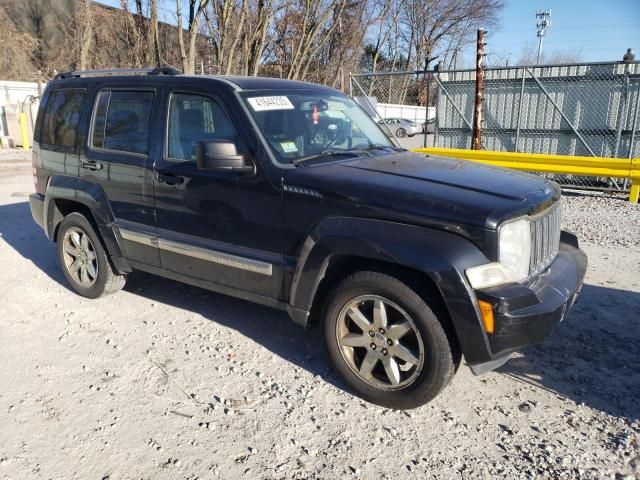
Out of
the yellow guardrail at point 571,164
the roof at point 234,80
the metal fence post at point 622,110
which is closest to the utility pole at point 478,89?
the yellow guardrail at point 571,164

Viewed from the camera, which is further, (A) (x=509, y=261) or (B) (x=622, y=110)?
(B) (x=622, y=110)

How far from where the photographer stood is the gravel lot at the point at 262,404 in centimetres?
274

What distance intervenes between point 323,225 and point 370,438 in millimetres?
1259

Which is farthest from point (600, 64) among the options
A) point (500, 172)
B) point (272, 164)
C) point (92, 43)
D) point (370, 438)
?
point (92, 43)

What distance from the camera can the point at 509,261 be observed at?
9.46ft

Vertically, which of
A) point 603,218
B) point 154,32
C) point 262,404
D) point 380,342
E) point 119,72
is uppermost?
point 154,32

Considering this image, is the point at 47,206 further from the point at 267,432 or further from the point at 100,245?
the point at 267,432

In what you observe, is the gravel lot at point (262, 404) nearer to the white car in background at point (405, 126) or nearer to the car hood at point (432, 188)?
the car hood at point (432, 188)

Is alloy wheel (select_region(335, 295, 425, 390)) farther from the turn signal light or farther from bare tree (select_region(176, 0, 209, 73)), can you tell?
bare tree (select_region(176, 0, 209, 73))

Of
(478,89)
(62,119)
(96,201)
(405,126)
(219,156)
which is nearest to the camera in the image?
(219,156)

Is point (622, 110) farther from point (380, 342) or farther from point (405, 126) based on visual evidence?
point (405, 126)

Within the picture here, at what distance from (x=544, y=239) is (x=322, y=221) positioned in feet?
4.54

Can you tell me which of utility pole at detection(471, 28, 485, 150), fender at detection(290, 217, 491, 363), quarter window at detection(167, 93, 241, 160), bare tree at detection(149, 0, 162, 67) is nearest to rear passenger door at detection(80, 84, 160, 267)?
quarter window at detection(167, 93, 241, 160)

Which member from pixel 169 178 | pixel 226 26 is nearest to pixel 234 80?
pixel 169 178
